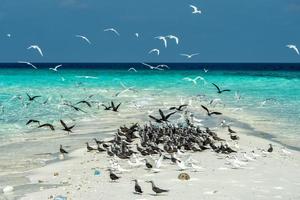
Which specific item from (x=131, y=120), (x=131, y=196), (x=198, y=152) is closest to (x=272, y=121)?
(x=131, y=120)

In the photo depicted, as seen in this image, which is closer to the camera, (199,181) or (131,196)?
(131,196)

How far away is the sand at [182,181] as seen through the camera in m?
15.5

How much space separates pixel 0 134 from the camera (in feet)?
94.5

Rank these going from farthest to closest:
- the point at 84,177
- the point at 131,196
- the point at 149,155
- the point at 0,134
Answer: the point at 0,134, the point at 149,155, the point at 84,177, the point at 131,196

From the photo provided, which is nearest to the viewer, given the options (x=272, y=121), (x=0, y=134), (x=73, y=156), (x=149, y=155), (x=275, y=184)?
(x=275, y=184)

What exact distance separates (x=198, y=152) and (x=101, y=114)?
19.2 m

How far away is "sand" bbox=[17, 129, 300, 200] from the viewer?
15469 mm

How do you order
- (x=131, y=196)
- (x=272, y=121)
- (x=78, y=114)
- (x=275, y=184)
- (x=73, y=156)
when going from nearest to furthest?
(x=131, y=196) → (x=275, y=184) → (x=73, y=156) → (x=272, y=121) → (x=78, y=114)

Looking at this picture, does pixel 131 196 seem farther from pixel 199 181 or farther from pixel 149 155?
pixel 149 155

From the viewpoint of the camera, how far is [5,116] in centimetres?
3744

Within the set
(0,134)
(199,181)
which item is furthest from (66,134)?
(199,181)

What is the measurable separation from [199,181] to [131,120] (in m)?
20.0

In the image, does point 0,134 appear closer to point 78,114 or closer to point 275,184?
point 78,114

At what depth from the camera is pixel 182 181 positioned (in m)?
16.9
